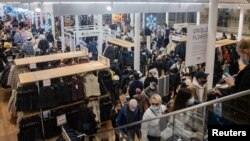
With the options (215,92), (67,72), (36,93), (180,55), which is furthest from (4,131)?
(180,55)

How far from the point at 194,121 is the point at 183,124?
26 centimetres

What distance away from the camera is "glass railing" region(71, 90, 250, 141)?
9.11 feet

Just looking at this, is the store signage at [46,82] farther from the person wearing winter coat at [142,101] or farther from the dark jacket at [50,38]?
the dark jacket at [50,38]

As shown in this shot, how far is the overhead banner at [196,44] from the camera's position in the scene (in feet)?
18.4

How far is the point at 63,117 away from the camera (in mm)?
6523

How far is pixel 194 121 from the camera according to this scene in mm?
3752

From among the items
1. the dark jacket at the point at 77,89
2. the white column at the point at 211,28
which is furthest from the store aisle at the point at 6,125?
the white column at the point at 211,28

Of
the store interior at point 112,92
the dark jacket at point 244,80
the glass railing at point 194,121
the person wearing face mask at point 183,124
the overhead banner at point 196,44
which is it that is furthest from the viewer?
the overhead banner at point 196,44

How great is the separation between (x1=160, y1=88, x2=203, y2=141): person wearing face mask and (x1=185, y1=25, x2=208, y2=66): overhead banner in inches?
54.9

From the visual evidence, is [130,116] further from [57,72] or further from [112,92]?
[57,72]

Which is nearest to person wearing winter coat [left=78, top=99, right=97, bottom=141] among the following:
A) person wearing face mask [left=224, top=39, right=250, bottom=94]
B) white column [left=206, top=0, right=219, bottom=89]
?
white column [left=206, top=0, right=219, bottom=89]

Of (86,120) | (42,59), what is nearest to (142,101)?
(86,120)

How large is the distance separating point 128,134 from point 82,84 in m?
2.18

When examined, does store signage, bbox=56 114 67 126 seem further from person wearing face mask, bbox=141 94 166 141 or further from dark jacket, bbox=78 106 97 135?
person wearing face mask, bbox=141 94 166 141
